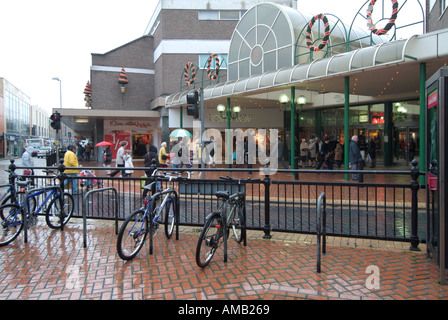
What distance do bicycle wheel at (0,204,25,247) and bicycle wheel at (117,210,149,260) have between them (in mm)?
2113

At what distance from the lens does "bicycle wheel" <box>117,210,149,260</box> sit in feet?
15.6

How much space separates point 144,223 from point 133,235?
12.8 inches

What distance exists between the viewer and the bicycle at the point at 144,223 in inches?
191

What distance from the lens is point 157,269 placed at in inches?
181

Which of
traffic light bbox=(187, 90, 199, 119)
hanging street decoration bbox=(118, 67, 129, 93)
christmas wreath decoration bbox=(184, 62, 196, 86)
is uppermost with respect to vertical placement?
hanging street decoration bbox=(118, 67, 129, 93)

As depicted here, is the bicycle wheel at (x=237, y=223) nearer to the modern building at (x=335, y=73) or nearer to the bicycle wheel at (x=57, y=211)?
the bicycle wheel at (x=57, y=211)

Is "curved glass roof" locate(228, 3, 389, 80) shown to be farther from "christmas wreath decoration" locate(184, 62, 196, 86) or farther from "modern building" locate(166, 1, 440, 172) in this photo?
"christmas wreath decoration" locate(184, 62, 196, 86)

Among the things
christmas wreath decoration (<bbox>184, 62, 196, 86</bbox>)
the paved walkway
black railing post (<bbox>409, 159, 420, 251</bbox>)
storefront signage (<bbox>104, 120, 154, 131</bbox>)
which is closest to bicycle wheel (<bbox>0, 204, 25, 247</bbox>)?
the paved walkway

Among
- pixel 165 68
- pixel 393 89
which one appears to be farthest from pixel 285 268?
pixel 165 68

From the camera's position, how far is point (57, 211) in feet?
23.0

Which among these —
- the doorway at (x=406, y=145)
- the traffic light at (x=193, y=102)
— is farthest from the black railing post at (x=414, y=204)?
the doorway at (x=406, y=145)

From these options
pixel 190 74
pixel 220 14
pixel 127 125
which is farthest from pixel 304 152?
pixel 127 125

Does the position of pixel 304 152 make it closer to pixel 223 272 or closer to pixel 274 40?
pixel 274 40
